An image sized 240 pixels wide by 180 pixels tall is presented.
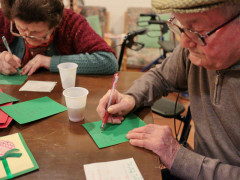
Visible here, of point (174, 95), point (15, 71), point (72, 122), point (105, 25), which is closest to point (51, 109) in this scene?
point (72, 122)

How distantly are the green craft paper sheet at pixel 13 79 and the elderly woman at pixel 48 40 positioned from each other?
0.03 metres

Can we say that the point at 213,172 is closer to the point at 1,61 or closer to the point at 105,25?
the point at 1,61

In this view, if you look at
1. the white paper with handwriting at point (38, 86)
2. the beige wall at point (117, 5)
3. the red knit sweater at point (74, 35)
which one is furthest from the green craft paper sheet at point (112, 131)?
the beige wall at point (117, 5)

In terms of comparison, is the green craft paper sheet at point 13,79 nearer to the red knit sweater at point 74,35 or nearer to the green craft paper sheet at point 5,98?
the green craft paper sheet at point 5,98

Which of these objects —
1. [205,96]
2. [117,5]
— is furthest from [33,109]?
[117,5]

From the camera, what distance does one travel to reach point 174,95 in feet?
11.0

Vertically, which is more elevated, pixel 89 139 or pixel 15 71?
pixel 15 71

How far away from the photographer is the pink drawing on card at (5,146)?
0.78 meters

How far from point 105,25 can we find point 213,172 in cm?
403

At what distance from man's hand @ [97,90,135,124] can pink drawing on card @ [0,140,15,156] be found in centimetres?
36

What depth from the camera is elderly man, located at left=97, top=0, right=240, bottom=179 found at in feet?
2.31

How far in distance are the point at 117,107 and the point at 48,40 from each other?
0.79m

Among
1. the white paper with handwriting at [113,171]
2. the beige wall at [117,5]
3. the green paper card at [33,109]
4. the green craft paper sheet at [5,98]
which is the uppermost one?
the beige wall at [117,5]

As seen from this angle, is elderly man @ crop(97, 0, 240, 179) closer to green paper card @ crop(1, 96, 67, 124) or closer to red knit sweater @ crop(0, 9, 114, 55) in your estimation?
green paper card @ crop(1, 96, 67, 124)
